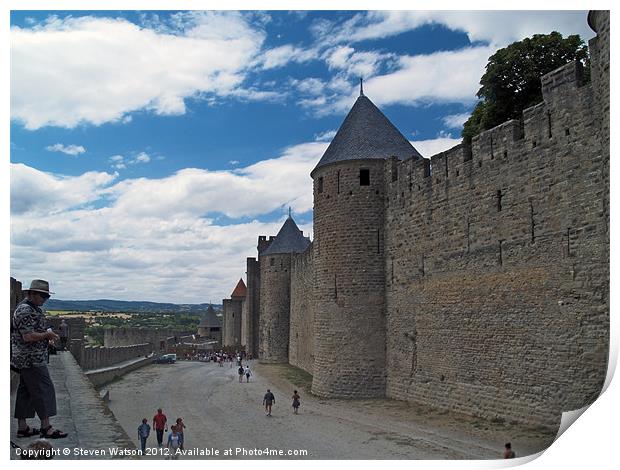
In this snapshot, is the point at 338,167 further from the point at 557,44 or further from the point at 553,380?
the point at 553,380

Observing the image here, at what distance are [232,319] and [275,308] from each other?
19.3 metres

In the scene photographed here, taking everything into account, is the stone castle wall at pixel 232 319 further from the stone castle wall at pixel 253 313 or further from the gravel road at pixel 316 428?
→ the gravel road at pixel 316 428

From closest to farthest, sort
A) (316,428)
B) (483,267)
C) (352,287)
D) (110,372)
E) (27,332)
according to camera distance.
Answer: (27,332), (316,428), (483,267), (352,287), (110,372)

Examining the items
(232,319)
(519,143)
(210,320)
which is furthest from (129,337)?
(519,143)

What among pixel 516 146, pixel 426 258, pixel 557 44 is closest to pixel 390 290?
pixel 426 258

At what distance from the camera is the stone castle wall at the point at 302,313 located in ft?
88.0

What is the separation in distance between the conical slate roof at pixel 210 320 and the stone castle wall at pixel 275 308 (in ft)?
96.0

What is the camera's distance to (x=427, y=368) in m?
15.3

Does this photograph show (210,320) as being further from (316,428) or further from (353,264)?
(316,428)

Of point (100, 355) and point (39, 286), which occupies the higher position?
point (39, 286)

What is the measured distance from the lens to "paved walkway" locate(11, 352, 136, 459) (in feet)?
23.0

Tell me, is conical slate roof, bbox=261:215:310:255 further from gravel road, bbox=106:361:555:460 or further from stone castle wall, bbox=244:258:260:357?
gravel road, bbox=106:361:555:460

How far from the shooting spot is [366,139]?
18.8 meters

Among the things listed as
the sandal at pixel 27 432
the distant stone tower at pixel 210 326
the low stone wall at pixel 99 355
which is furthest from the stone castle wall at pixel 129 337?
the sandal at pixel 27 432
